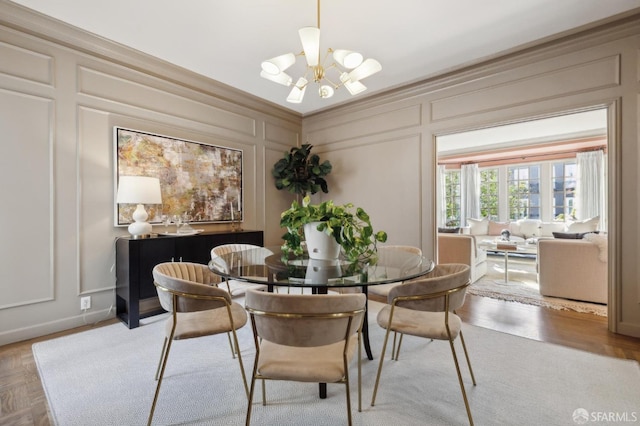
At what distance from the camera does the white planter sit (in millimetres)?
1977

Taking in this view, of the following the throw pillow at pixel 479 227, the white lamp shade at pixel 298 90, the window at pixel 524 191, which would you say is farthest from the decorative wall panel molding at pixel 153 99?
the window at pixel 524 191

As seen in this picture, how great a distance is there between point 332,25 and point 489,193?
755 centimetres

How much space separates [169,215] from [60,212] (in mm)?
949

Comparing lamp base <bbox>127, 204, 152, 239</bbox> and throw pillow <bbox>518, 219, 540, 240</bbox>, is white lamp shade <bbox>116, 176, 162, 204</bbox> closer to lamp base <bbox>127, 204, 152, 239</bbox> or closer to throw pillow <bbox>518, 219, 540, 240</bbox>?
lamp base <bbox>127, 204, 152, 239</bbox>

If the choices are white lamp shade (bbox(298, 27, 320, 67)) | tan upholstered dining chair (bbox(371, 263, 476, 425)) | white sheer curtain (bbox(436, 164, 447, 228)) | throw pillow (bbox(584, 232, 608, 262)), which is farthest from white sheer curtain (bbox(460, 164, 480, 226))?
white lamp shade (bbox(298, 27, 320, 67))

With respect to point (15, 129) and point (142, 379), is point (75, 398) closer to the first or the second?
point (142, 379)

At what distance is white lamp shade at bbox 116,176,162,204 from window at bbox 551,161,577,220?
8786 millimetres

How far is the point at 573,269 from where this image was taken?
3.52 meters

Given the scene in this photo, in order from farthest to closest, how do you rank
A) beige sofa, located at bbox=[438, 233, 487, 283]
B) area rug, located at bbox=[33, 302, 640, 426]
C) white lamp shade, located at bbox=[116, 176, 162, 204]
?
beige sofa, located at bbox=[438, 233, 487, 283], white lamp shade, located at bbox=[116, 176, 162, 204], area rug, located at bbox=[33, 302, 640, 426]

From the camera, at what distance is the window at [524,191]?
7.68 meters

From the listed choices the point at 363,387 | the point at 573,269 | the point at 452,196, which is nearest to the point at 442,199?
the point at 452,196

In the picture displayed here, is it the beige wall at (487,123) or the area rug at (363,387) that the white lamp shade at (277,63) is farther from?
the beige wall at (487,123)

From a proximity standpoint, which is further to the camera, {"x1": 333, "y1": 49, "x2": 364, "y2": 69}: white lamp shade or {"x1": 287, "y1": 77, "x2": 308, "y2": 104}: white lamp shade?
{"x1": 287, "y1": 77, "x2": 308, "y2": 104}: white lamp shade

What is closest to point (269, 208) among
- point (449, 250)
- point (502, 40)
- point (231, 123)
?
point (231, 123)
